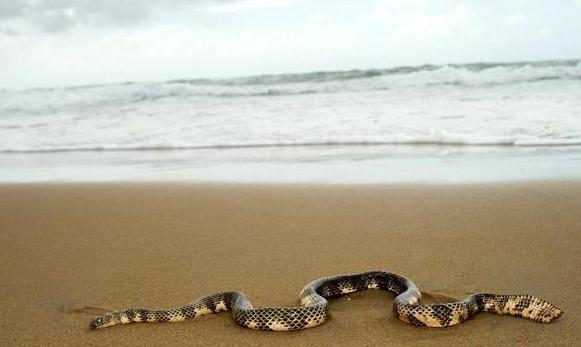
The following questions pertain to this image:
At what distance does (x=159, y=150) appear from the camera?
1332 cm

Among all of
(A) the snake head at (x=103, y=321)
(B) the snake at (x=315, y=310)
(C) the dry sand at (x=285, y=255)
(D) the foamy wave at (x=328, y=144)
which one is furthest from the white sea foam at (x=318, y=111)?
(A) the snake head at (x=103, y=321)

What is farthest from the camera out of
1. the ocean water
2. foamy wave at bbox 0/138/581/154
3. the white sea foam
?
the white sea foam

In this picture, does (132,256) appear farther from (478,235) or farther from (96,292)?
(478,235)

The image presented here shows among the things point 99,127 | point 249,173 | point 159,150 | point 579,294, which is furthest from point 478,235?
point 99,127

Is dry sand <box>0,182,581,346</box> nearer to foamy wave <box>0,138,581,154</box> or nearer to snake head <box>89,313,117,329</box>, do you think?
snake head <box>89,313,117,329</box>

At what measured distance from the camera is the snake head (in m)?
3.97

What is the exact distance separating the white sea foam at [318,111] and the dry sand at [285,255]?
508 centimetres

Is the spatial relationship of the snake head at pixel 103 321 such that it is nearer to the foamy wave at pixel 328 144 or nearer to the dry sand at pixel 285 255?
the dry sand at pixel 285 255

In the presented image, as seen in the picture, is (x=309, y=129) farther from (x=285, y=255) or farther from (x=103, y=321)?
(x=103, y=321)

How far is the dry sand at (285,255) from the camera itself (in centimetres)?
389

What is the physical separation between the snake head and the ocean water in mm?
5061

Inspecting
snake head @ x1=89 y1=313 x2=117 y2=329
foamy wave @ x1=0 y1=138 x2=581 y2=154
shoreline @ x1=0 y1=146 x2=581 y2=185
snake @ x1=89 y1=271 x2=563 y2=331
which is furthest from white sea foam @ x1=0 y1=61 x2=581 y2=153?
snake head @ x1=89 y1=313 x2=117 y2=329

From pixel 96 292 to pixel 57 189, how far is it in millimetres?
4741

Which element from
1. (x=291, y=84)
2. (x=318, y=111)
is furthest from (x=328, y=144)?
(x=291, y=84)
